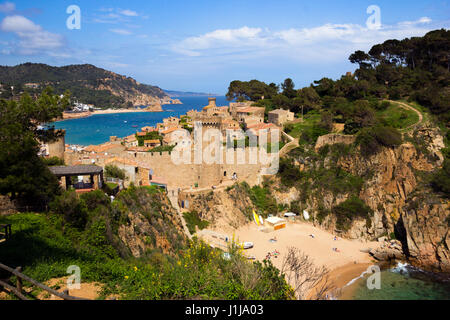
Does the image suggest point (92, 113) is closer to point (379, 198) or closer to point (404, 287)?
point (379, 198)

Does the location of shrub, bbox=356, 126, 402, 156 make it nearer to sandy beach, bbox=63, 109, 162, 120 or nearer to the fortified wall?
the fortified wall

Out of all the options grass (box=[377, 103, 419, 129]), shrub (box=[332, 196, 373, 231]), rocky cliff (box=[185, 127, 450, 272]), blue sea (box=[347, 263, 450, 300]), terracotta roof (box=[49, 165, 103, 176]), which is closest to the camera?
terracotta roof (box=[49, 165, 103, 176])

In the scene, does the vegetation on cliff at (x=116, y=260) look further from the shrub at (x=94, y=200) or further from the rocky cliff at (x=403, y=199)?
the rocky cliff at (x=403, y=199)

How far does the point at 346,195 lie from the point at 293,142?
717 cm

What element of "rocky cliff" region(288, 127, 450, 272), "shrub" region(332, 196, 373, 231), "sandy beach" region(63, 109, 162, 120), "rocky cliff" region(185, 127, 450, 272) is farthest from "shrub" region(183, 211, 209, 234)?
"sandy beach" region(63, 109, 162, 120)

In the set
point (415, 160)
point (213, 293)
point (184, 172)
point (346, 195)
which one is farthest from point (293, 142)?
point (213, 293)

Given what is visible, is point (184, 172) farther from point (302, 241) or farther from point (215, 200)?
point (302, 241)

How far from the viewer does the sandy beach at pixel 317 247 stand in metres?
19.7

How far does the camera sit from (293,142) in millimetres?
29656

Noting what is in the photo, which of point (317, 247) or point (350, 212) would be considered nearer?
point (317, 247)

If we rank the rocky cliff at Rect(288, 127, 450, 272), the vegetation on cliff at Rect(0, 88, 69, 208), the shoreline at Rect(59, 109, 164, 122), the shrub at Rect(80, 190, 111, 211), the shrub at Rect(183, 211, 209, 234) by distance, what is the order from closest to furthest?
the vegetation on cliff at Rect(0, 88, 69, 208) < the shrub at Rect(80, 190, 111, 211) < the shrub at Rect(183, 211, 209, 234) < the rocky cliff at Rect(288, 127, 450, 272) < the shoreline at Rect(59, 109, 164, 122)

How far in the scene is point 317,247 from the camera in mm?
22062

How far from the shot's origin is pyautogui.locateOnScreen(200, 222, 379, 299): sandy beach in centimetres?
1969

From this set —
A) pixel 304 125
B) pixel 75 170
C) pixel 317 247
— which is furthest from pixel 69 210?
pixel 304 125
